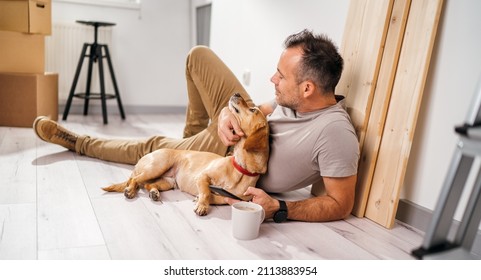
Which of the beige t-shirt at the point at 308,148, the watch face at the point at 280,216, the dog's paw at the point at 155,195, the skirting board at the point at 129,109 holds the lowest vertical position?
the skirting board at the point at 129,109

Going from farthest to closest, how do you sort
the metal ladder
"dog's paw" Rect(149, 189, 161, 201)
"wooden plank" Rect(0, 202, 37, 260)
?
"dog's paw" Rect(149, 189, 161, 201)
"wooden plank" Rect(0, 202, 37, 260)
the metal ladder

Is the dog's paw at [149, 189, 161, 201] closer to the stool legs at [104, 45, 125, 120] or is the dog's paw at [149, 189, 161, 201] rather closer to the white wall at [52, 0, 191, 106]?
the stool legs at [104, 45, 125, 120]

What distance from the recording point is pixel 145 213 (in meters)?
1.76

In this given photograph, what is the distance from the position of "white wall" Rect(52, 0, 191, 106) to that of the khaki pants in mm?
1998

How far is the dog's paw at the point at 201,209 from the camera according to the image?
1.75m

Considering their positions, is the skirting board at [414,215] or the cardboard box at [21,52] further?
the cardboard box at [21,52]

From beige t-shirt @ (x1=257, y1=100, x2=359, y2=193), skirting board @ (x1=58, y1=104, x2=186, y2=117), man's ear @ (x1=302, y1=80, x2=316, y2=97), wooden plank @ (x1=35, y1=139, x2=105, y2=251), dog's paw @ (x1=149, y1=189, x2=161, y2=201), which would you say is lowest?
skirting board @ (x1=58, y1=104, x2=186, y2=117)

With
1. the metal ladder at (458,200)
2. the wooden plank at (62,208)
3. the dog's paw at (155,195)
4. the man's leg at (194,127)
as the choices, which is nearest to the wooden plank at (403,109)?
the metal ladder at (458,200)

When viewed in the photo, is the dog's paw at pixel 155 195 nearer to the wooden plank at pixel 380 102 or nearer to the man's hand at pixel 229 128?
the man's hand at pixel 229 128

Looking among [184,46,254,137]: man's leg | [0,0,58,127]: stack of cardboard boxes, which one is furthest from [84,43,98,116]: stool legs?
[184,46,254,137]: man's leg

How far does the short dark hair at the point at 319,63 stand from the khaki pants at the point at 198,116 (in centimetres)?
52

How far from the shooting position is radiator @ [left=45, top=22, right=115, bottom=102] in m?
4.10

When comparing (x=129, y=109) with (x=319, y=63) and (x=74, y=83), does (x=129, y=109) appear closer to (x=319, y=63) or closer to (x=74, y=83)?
(x=74, y=83)

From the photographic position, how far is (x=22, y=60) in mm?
3447
